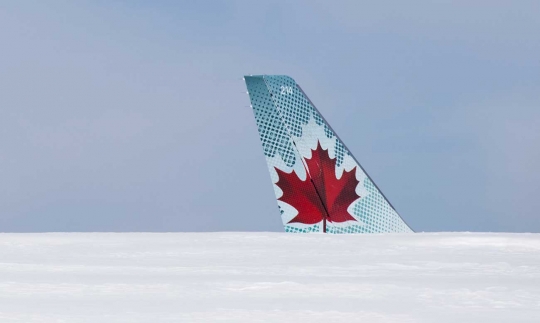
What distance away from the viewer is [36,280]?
555 inches

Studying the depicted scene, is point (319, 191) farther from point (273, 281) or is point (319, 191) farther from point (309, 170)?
point (273, 281)

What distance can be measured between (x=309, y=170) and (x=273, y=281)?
13748mm

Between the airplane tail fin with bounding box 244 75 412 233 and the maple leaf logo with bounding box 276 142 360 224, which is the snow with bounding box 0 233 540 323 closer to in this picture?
the maple leaf logo with bounding box 276 142 360 224

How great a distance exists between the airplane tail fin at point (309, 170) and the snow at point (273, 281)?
383 cm

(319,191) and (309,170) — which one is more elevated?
(309,170)

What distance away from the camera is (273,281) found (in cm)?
1387

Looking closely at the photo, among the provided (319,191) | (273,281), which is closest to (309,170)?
(319,191)

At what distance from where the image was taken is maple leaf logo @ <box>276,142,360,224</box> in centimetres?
2722

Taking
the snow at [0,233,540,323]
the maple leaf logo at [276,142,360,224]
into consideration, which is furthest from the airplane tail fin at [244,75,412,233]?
the snow at [0,233,540,323]

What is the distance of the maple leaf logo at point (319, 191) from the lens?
27219 mm

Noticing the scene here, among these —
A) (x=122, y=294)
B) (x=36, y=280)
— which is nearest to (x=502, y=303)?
(x=122, y=294)

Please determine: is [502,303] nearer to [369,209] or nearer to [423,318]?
[423,318]

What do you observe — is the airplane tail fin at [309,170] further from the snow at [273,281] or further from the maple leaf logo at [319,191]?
the snow at [273,281]

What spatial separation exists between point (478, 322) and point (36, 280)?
7954mm
